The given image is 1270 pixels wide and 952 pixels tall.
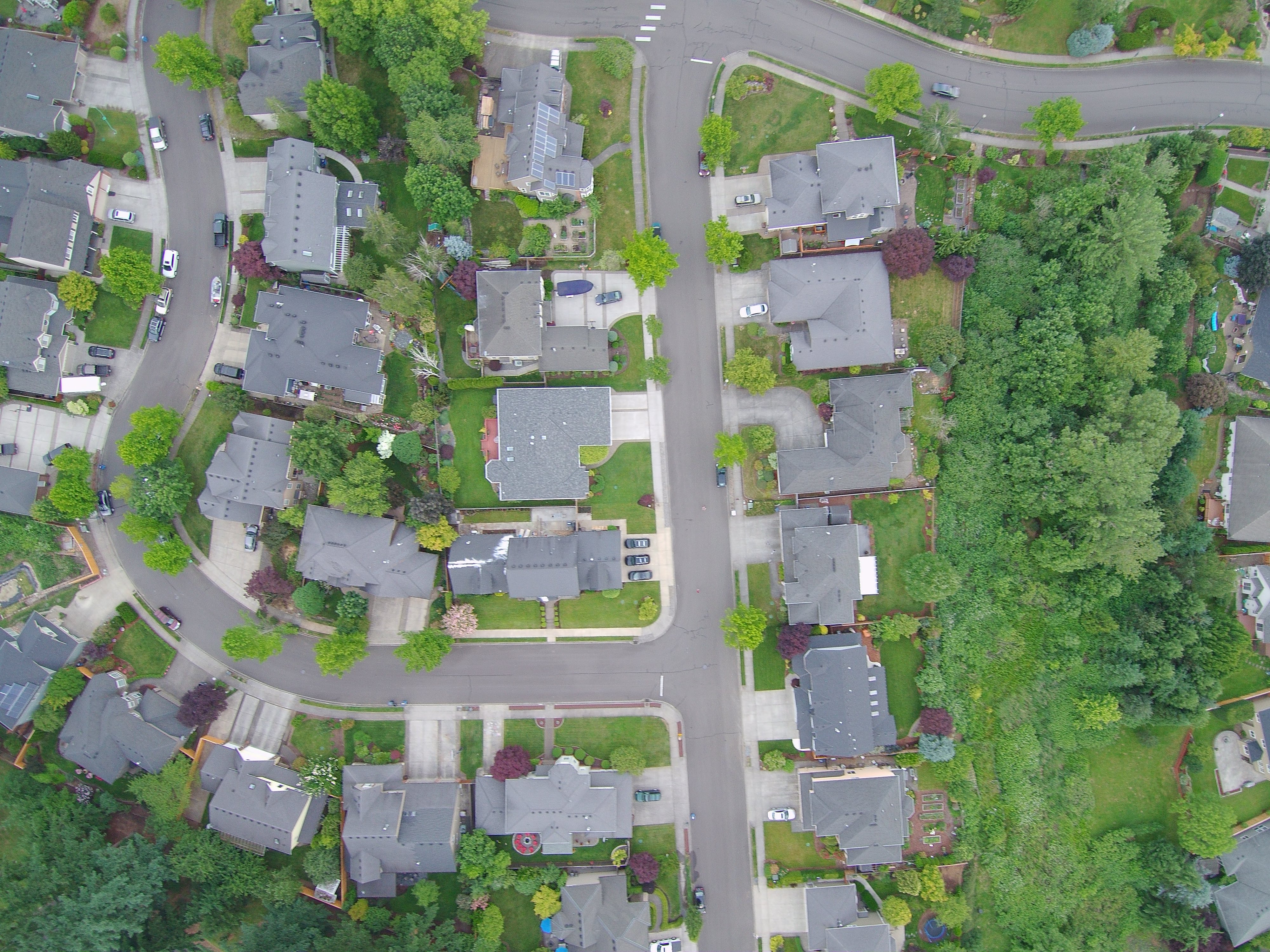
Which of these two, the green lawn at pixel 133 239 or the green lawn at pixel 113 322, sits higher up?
the green lawn at pixel 133 239

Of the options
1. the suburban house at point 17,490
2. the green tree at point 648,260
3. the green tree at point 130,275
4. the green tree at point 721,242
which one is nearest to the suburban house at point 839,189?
the green tree at point 721,242

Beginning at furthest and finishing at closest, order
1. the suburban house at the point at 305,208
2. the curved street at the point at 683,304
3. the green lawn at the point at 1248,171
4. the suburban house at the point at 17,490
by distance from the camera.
→ the green lawn at the point at 1248,171, the curved street at the point at 683,304, the suburban house at the point at 17,490, the suburban house at the point at 305,208

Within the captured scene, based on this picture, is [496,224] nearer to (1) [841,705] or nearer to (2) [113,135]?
(2) [113,135]

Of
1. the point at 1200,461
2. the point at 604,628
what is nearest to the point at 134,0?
the point at 604,628

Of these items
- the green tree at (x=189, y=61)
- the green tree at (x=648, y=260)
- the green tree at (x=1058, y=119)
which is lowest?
the green tree at (x=648, y=260)

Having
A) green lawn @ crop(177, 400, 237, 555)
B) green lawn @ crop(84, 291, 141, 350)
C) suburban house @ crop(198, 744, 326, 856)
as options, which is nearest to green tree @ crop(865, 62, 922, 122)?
green lawn @ crop(177, 400, 237, 555)

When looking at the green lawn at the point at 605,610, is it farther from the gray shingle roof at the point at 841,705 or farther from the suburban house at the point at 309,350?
the suburban house at the point at 309,350

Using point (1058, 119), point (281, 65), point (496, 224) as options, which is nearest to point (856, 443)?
point (1058, 119)

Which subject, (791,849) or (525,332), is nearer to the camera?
(525,332)
